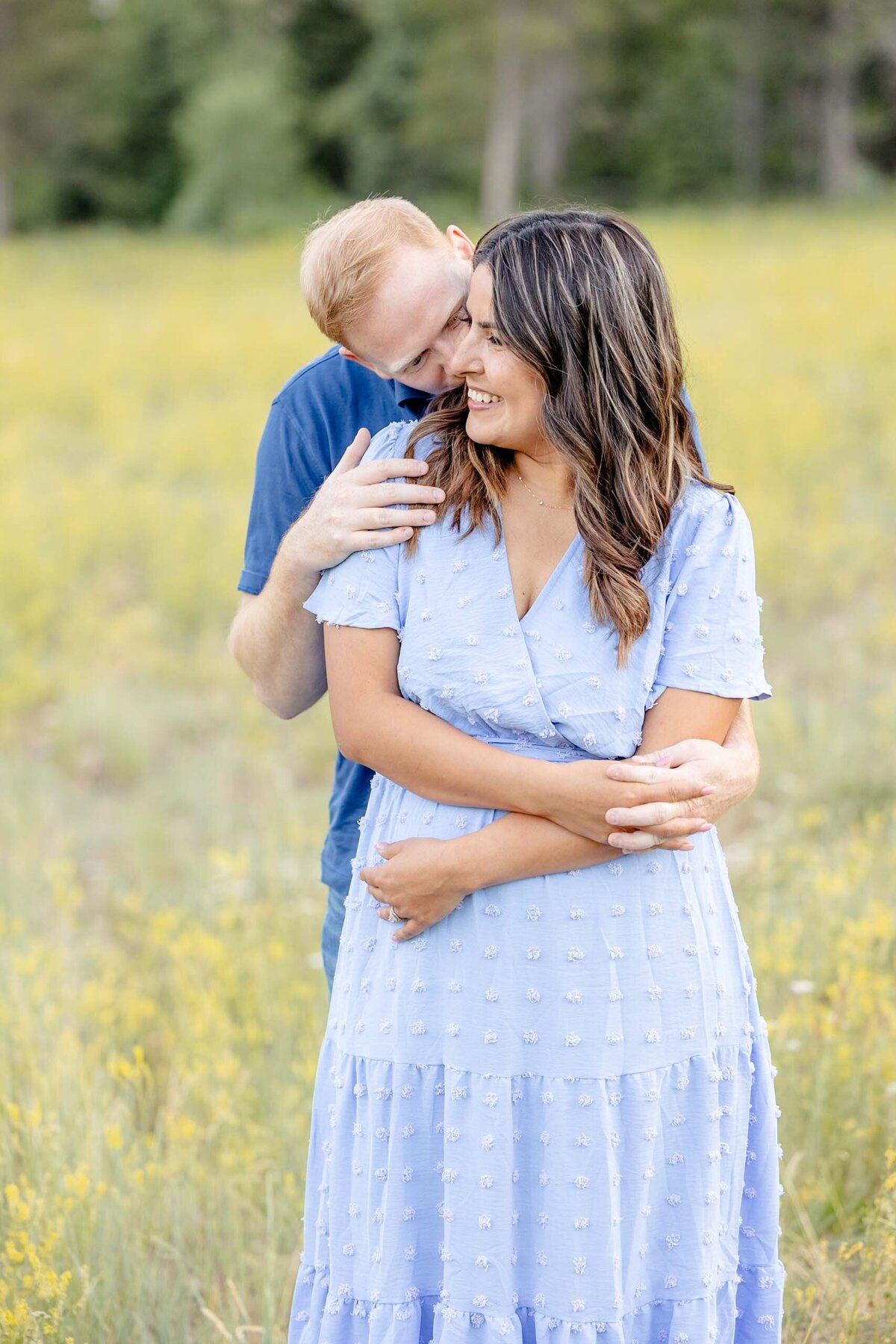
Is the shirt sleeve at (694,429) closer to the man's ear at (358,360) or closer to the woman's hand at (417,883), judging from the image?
the man's ear at (358,360)

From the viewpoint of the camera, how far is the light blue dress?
5.63ft

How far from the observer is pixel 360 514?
179 centimetres

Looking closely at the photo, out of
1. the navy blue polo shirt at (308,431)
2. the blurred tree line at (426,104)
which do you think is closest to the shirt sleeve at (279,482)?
the navy blue polo shirt at (308,431)

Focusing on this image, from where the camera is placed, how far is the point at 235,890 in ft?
13.8

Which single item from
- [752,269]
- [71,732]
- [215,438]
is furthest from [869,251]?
[71,732]

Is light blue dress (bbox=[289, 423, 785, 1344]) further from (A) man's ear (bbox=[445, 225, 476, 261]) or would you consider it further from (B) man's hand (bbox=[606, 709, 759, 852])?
(A) man's ear (bbox=[445, 225, 476, 261])

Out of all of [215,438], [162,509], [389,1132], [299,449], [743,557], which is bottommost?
[389,1132]

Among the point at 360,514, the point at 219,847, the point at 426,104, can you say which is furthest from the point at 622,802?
the point at 426,104

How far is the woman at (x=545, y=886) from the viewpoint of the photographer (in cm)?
171

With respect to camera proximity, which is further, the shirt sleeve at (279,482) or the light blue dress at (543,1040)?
the shirt sleeve at (279,482)

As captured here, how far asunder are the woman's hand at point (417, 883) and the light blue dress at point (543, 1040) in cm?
4

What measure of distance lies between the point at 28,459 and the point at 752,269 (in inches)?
415

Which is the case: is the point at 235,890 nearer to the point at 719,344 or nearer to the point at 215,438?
the point at 215,438

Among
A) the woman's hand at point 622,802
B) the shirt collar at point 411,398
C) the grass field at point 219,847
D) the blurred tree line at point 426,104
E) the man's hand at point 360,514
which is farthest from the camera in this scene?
the blurred tree line at point 426,104
